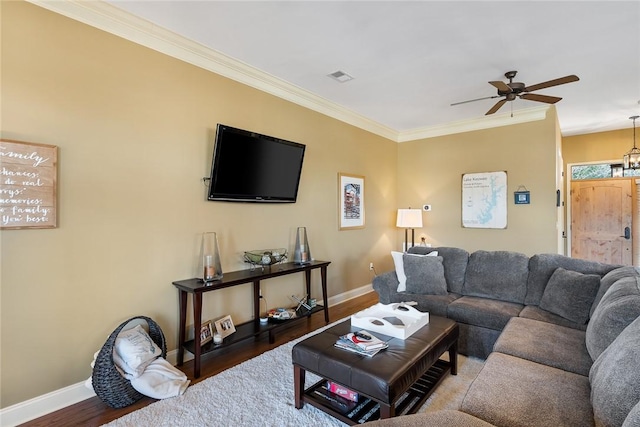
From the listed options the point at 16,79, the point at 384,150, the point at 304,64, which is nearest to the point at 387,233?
the point at 384,150

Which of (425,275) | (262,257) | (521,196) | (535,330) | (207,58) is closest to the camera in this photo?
(535,330)

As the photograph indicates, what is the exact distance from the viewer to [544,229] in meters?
4.54

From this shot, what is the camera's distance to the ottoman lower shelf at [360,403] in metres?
1.90

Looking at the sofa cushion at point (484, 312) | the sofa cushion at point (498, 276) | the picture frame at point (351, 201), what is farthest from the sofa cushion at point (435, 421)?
the picture frame at point (351, 201)

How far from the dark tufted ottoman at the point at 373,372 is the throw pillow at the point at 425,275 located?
98cm

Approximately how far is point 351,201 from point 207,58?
270 cm

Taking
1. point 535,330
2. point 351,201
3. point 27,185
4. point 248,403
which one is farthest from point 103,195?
point 535,330

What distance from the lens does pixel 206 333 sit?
111 inches

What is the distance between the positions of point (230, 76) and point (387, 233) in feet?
12.2

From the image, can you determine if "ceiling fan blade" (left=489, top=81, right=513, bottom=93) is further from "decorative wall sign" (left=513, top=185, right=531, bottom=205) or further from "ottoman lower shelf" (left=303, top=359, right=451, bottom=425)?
"ottoman lower shelf" (left=303, top=359, right=451, bottom=425)

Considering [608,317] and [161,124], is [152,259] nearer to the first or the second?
[161,124]

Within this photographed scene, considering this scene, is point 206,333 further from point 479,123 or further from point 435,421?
point 479,123

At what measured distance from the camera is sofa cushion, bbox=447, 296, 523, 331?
2.75 metres

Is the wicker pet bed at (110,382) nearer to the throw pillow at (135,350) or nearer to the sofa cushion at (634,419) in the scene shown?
the throw pillow at (135,350)
